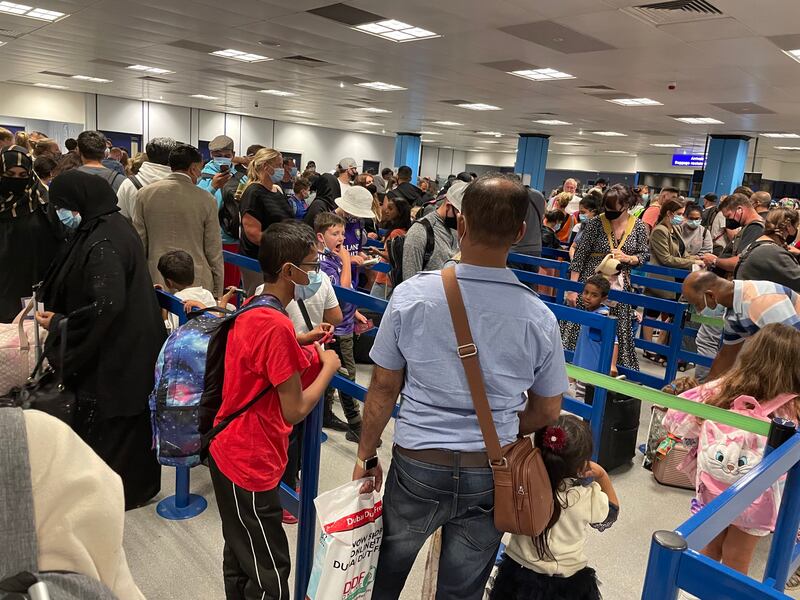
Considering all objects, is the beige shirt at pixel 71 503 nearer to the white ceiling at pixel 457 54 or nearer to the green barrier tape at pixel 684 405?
the green barrier tape at pixel 684 405

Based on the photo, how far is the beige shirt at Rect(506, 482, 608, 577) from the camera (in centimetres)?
178

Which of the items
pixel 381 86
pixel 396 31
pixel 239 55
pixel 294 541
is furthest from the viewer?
pixel 381 86

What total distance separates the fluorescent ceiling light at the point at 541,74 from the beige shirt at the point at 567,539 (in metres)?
7.75

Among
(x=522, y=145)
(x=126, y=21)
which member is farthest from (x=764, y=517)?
(x=522, y=145)

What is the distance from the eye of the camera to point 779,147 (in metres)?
17.3

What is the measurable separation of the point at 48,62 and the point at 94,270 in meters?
11.9

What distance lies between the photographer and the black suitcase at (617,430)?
3.52 m

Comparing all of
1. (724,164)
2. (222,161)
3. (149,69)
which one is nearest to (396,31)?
(222,161)

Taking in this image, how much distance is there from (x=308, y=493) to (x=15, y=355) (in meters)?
1.27

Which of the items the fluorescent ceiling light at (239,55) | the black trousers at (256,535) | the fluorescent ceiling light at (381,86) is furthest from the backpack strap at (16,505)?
the fluorescent ceiling light at (381,86)

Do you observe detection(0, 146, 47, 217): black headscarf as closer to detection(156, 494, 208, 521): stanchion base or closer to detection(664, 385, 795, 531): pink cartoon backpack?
detection(156, 494, 208, 521): stanchion base

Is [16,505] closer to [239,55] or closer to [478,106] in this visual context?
[239,55]

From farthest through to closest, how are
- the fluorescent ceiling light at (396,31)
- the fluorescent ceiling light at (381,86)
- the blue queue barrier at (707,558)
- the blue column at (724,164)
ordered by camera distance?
the blue column at (724,164) < the fluorescent ceiling light at (381,86) < the fluorescent ceiling light at (396,31) < the blue queue barrier at (707,558)

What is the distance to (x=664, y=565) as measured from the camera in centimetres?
99
